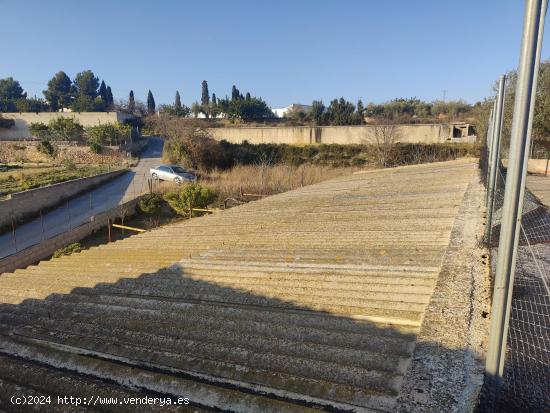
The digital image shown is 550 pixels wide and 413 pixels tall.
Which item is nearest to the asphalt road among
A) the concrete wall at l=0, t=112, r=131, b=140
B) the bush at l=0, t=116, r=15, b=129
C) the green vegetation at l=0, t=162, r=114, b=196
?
the green vegetation at l=0, t=162, r=114, b=196

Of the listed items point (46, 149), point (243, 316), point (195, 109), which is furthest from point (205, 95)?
point (243, 316)

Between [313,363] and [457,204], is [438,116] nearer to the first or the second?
[457,204]

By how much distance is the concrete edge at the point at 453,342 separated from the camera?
5.86ft

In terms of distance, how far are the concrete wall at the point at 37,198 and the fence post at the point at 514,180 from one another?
1591cm

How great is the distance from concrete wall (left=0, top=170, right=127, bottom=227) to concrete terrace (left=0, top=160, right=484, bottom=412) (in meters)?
9.38

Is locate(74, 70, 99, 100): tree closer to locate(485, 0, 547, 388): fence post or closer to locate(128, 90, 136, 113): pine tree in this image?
locate(128, 90, 136, 113): pine tree

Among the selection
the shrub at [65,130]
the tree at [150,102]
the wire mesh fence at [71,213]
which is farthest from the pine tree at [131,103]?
the wire mesh fence at [71,213]

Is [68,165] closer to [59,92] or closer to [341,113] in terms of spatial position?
[341,113]

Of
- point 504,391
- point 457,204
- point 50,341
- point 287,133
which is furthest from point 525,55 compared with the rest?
point 287,133

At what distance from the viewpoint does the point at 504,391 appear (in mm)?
1926

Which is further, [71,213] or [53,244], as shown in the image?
[71,213]

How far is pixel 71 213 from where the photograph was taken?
53.4 feet

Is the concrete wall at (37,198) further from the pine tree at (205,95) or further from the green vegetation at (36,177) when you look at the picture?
the pine tree at (205,95)

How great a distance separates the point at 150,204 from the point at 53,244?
440cm
